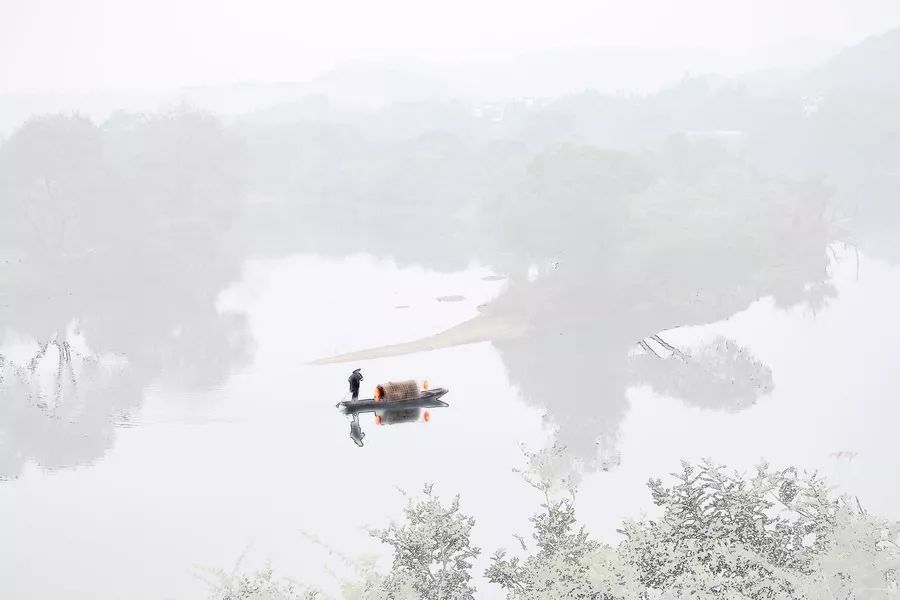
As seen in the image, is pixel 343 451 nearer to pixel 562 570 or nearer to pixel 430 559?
pixel 430 559

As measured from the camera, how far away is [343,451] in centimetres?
3048

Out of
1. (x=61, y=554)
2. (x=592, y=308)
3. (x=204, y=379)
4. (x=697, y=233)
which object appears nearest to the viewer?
(x=61, y=554)

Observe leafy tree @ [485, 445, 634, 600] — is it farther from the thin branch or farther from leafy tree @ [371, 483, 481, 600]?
the thin branch

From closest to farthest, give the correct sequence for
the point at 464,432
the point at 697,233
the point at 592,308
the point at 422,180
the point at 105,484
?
the point at 105,484 → the point at 464,432 → the point at 592,308 → the point at 697,233 → the point at 422,180

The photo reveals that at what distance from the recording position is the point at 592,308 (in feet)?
167

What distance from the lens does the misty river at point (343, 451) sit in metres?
24.2

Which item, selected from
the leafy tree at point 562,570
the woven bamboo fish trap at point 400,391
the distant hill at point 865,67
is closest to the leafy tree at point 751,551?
the leafy tree at point 562,570

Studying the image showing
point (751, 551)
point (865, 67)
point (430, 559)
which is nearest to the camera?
point (751, 551)

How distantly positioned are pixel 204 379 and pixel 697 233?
1251 inches

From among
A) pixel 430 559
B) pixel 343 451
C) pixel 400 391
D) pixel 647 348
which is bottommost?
pixel 647 348

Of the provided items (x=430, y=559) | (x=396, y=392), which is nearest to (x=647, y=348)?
(x=396, y=392)

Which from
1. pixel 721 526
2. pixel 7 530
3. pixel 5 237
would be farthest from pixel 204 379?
pixel 5 237

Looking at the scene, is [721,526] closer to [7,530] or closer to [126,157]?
[7,530]

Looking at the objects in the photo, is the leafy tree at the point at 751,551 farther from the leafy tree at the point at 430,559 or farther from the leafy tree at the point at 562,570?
the leafy tree at the point at 430,559
